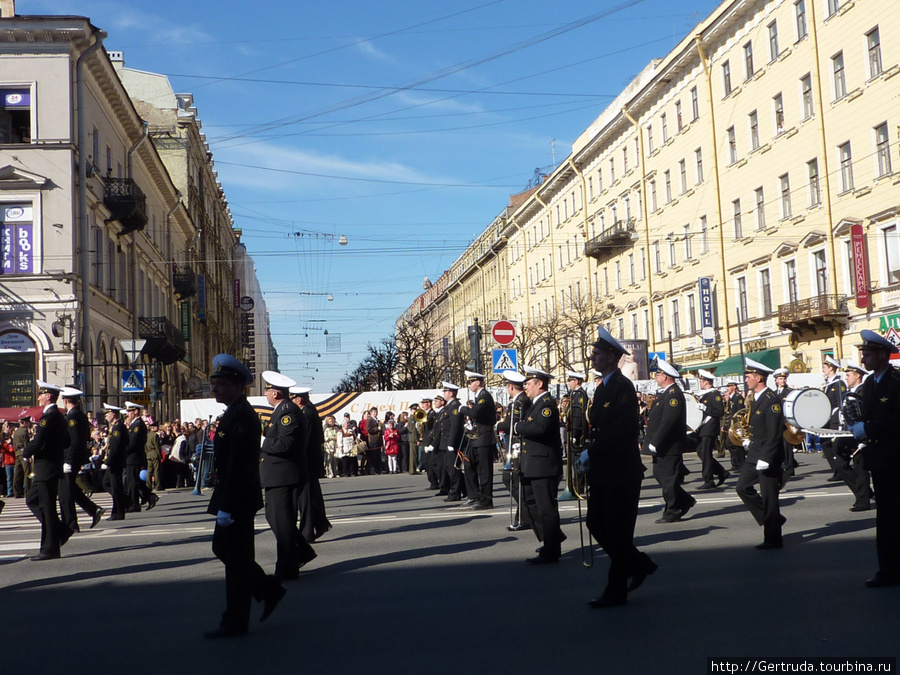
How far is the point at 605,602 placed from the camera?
743 cm

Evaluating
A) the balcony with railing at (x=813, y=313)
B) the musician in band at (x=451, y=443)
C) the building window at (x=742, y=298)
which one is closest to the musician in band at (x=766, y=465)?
the musician in band at (x=451, y=443)

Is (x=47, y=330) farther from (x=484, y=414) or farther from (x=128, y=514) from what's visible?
(x=484, y=414)

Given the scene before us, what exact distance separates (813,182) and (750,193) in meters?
4.83

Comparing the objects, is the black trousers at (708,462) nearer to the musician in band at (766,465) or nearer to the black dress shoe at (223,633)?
the musician in band at (766,465)

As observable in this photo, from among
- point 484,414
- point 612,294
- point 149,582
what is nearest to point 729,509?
point 484,414

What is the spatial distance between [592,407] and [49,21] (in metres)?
28.3

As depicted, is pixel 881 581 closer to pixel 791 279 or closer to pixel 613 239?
pixel 791 279

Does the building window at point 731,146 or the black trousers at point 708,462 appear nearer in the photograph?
the black trousers at point 708,462

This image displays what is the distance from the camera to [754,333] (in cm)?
4078

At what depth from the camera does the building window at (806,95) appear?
36188 mm

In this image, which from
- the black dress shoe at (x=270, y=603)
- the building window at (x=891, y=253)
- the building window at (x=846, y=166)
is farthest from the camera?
the building window at (x=846, y=166)

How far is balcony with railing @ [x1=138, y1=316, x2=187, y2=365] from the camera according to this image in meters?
41.2

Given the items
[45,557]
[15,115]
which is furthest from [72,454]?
[15,115]

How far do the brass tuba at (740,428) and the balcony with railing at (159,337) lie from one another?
2955 centimetres
